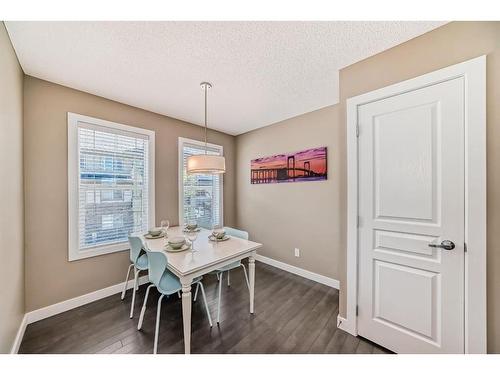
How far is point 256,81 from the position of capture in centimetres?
200

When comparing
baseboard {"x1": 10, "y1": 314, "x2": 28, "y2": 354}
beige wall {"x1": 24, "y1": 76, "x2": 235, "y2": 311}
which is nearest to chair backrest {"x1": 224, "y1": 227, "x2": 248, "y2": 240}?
beige wall {"x1": 24, "y1": 76, "x2": 235, "y2": 311}

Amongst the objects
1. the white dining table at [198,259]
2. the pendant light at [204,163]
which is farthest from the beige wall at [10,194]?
the pendant light at [204,163]

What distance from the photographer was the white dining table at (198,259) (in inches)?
53.7

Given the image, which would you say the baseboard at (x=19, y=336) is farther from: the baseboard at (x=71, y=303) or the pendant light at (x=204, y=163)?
the pendant light at (x=204, y=163)

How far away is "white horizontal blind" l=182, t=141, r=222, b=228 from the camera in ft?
10.2

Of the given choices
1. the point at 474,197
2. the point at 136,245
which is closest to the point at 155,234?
the point at 136,245

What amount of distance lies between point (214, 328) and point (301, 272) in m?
1.55

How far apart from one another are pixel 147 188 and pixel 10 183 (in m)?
1.29

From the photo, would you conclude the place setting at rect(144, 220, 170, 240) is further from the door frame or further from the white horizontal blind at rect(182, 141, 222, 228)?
the door frame

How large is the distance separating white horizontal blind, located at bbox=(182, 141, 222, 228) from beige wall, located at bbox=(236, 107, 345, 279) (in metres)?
0.50

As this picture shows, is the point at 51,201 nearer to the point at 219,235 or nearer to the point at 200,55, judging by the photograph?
the point at 219,235
